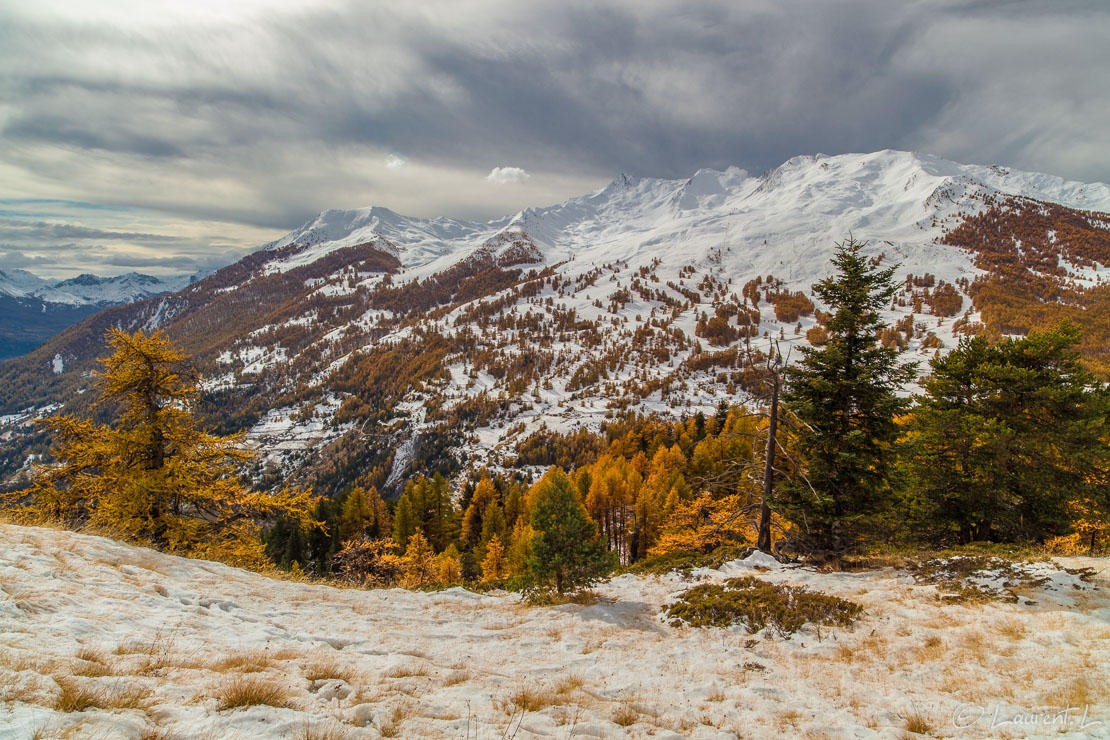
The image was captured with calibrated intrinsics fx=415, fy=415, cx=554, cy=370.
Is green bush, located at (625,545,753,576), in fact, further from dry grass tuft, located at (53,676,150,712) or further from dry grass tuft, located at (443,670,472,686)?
dry grass tuft, located at (53,676,150,712)

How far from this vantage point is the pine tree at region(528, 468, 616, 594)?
16047 mm

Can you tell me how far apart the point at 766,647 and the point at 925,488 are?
43.5 feet

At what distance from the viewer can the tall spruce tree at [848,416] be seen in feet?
48.4

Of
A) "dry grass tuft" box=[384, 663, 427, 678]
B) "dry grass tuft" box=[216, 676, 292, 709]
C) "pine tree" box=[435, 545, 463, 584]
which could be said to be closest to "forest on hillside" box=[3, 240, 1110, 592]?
"dry grass tuft" box=[384, 663, 427, 678]

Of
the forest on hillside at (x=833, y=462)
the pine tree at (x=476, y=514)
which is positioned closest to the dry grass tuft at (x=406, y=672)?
the forest on hillside at (x=833, y=462)

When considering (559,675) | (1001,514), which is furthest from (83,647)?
(1001,514)

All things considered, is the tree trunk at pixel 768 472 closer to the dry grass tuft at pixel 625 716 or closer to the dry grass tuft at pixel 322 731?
the dry grass tuft at pixel 625 716

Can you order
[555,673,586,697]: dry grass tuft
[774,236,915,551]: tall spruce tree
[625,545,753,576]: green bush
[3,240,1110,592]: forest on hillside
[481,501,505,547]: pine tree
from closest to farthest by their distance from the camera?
1. [555,673,586,697]: dry grass tuft
2. [3,240,1110,592]: forest on hillside
3. [774,236,915,551]: tall spruce tree
4. [625,545,753,576]: green bush
5. [481,501,505,547]: pine tree

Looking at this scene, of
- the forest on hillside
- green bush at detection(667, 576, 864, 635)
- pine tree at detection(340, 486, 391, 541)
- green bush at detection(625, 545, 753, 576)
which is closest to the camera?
green bush at detection(667, 576, 864, 635)

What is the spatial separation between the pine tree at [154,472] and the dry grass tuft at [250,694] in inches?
433

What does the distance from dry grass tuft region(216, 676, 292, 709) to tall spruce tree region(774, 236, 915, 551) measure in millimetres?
15376

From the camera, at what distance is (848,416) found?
15414mm

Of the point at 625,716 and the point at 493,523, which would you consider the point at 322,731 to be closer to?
the point at 625,716

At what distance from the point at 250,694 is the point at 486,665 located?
448 centimetres
